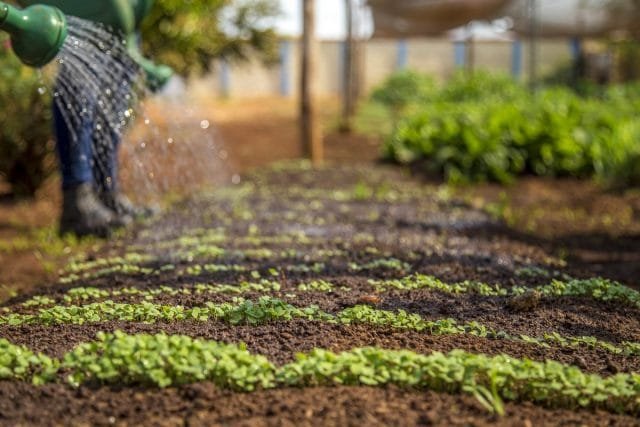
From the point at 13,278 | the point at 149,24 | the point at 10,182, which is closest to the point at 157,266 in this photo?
the point at 13,278

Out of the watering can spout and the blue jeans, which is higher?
the watering can spout

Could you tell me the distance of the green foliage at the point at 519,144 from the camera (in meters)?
7.62

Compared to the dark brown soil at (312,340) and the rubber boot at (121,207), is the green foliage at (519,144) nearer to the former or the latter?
the rubber boot at (121,207)

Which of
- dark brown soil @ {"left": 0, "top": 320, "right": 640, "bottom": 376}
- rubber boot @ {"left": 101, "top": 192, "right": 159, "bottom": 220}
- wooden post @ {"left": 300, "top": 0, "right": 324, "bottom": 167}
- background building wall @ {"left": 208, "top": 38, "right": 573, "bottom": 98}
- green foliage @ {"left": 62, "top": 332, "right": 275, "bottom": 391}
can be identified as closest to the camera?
green foliage @ {"left": 62, "top": 332, "right": 275, "bottom": 391}

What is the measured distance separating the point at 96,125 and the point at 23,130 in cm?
197

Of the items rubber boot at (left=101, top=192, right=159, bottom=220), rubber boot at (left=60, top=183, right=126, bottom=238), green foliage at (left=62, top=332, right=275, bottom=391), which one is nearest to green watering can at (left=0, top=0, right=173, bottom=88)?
rubber boot at (left=60, top=183, right=126, bottom=238)

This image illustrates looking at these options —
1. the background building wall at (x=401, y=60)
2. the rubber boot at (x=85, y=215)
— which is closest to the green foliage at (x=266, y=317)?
the rubber boot at (x=85, y=215)

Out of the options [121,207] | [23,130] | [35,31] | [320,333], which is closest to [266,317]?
[320,333]

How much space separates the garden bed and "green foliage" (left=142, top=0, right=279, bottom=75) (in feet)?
10.1

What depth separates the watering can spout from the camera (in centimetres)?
337

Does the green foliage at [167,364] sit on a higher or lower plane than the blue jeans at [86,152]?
lower

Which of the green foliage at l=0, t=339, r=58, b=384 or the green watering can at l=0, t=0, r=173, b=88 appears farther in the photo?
the green watering can at l=0, t=0, r=173, b=88

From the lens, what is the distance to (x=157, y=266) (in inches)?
151

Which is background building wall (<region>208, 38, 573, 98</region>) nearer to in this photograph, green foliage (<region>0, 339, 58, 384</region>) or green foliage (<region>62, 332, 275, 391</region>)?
green foliage (<region>0, 339, 58, 384</region>)
